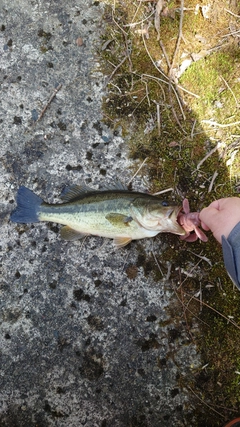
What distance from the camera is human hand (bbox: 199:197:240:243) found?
3205 mm

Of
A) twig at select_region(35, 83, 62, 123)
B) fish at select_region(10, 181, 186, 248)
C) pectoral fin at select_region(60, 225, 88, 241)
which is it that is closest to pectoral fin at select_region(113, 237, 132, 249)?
fish at select_region(10, 181, 186, 248)

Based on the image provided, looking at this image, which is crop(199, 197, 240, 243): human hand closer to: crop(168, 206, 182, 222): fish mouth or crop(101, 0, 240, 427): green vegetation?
crop(168, 206, 182, 222): fish mouth

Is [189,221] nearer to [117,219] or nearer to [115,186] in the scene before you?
[117,219]

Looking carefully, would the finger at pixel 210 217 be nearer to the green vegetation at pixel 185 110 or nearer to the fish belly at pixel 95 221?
the fish belly at pixel 95 221

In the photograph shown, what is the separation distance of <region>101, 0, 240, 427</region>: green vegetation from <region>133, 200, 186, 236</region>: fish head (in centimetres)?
45

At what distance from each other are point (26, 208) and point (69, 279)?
912mm

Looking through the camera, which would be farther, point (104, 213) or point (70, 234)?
point (70, 234)

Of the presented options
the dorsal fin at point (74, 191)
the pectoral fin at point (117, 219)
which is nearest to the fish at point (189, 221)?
the pectoral fin at point (117, 219)

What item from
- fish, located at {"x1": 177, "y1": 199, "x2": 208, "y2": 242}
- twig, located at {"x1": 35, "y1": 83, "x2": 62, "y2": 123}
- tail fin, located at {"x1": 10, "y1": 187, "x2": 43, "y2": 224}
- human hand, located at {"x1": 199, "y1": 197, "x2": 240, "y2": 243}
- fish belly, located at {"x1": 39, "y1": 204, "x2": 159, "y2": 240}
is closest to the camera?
human hand, located at {"x1": 199, "y1": 197, "x2": 240, "y2": 243}

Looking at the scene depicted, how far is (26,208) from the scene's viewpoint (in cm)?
392

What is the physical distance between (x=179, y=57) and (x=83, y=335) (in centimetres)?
337

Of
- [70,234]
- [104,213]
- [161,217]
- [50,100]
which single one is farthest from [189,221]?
[50,100]

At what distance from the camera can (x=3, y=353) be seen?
3934 millimetres

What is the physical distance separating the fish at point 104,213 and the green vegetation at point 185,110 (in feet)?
1.50
